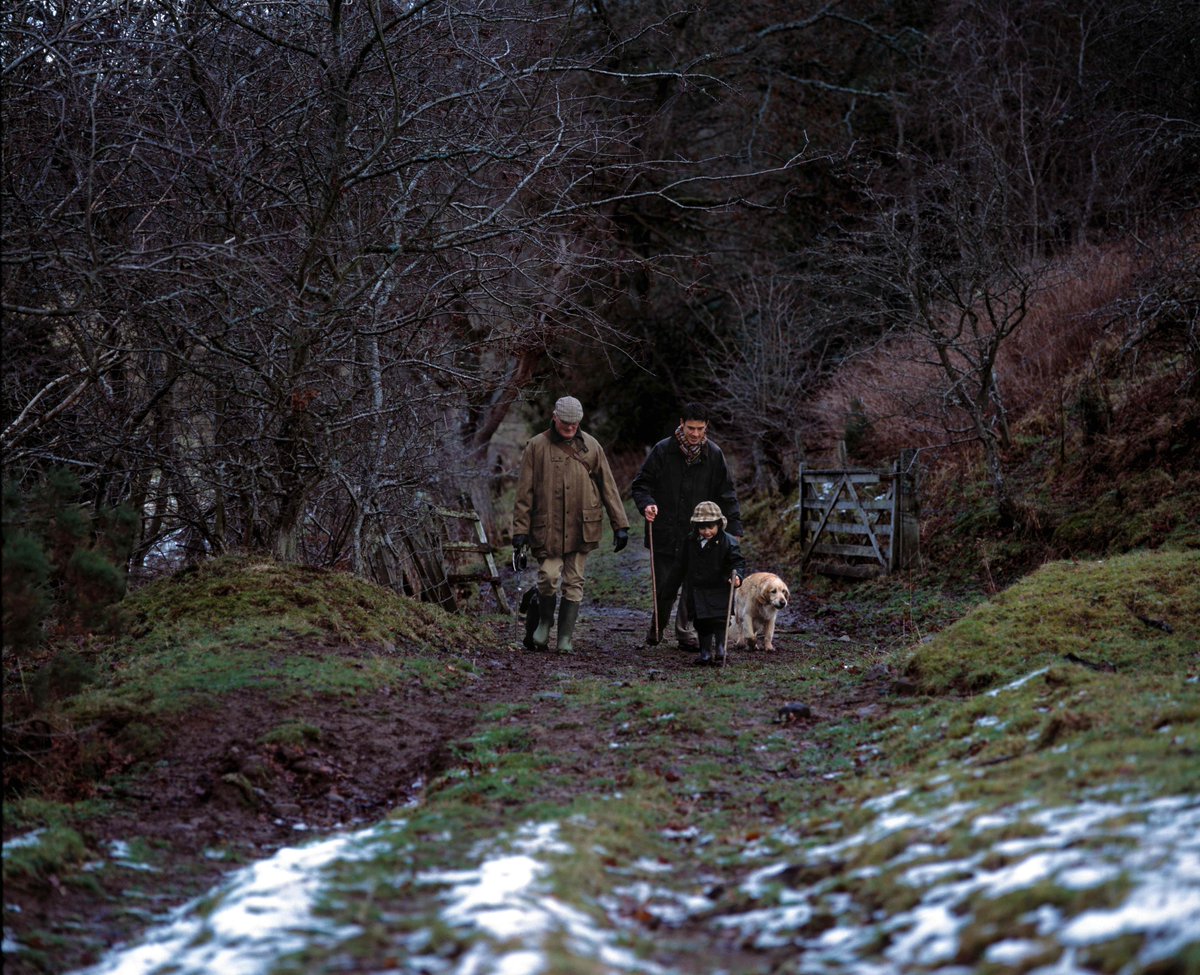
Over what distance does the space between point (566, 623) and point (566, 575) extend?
49 cm

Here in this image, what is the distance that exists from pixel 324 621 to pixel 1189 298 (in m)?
10.8

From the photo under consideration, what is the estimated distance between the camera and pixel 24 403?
9.95m

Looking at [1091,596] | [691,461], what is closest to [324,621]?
[691,461]

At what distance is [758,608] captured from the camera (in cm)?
1248

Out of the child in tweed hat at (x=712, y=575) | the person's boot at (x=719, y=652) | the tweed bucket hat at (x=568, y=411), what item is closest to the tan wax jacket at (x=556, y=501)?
the tweed bucket hat at (x=568, y=411)

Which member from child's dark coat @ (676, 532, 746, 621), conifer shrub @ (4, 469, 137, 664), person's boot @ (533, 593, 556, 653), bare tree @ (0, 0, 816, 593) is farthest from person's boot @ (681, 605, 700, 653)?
conifer shrub @ (4, 469, 137, 664)

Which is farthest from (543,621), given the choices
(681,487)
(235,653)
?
(235,653)

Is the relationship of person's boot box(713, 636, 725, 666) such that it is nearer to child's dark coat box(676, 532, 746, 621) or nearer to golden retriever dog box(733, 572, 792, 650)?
child's dark coat box(676, 532, 746, 621)

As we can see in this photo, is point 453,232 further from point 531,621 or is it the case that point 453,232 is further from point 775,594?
point 775,594

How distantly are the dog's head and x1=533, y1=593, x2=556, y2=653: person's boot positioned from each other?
215cm

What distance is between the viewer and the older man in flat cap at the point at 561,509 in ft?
38.5

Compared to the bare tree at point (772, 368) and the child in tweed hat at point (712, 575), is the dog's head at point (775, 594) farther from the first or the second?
the bare tree at point (772, 368)

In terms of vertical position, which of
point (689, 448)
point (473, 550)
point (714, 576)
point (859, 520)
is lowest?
point (714, 576)

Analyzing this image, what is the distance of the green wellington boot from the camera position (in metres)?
12.0
